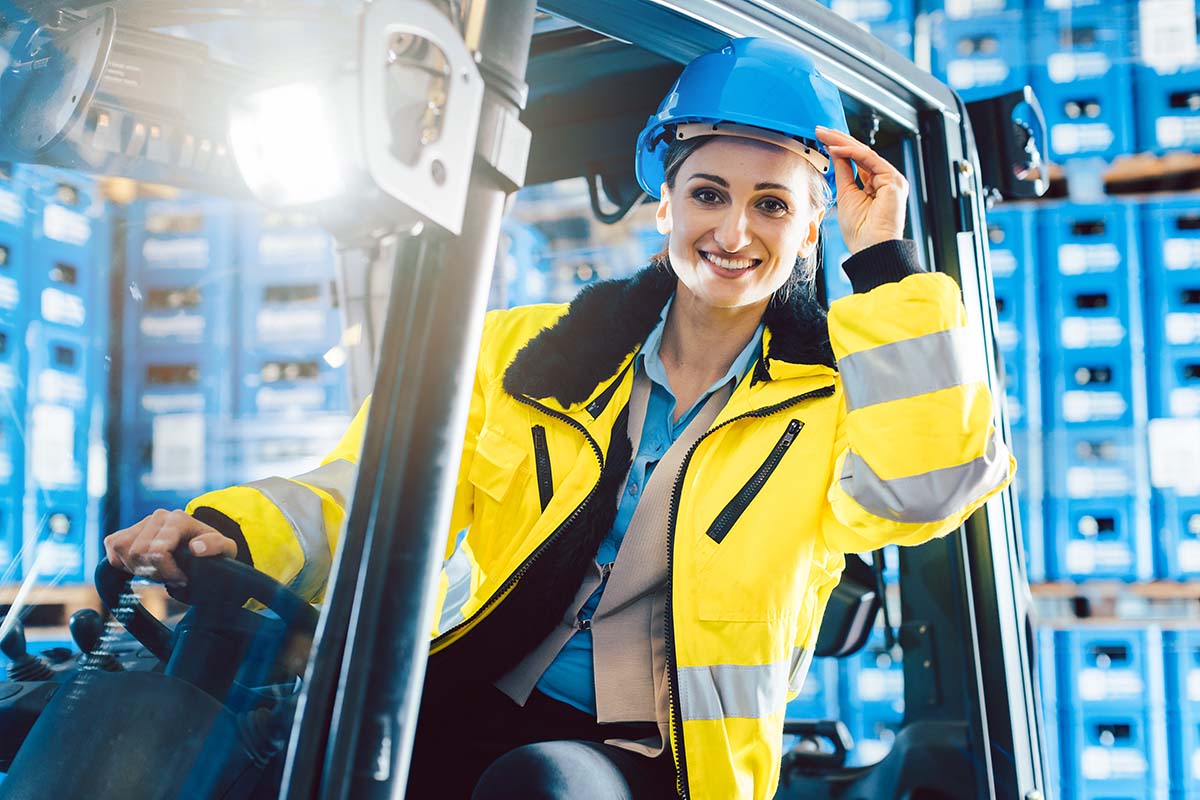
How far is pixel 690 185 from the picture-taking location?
157 centimetres

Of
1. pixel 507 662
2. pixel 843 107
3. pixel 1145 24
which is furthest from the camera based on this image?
pixel 1145 24

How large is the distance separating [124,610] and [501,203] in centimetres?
58

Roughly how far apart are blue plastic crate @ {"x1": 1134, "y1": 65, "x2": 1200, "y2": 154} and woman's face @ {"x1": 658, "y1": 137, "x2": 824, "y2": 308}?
8.12ft

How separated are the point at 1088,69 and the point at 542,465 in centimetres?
282

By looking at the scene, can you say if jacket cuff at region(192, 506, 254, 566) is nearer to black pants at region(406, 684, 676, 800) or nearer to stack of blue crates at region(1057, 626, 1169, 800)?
black pants at region(406, 684, 676, 800)

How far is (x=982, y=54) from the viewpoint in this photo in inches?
141

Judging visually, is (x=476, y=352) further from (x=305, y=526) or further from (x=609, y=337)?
(x=609, y=337)

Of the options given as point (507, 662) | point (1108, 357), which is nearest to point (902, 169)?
point (507, 662)

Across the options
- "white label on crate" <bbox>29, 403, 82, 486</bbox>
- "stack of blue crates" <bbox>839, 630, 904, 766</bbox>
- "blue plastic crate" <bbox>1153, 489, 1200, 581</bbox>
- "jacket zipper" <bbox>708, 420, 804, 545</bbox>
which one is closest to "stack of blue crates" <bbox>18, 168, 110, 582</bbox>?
"white label on crate" <bbox>29, 403, 82, 486</bbox>

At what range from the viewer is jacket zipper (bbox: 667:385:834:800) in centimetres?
137

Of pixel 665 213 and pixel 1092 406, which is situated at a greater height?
pixel 665 213

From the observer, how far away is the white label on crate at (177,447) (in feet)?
4.08

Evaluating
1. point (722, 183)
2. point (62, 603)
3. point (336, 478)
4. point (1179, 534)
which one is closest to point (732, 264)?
point (722, 183)

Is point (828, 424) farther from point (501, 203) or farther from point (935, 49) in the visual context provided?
point (935, 49)
